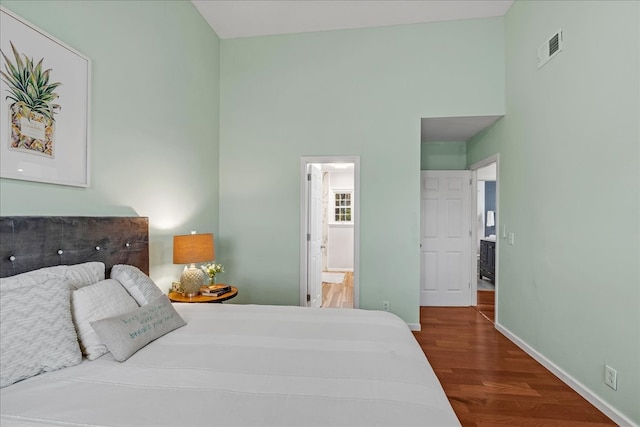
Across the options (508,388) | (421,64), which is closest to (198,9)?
(421,64)

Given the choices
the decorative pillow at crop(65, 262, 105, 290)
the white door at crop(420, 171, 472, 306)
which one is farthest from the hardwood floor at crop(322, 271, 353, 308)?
the decorative pillow at crop(65, 262, 105, 290)

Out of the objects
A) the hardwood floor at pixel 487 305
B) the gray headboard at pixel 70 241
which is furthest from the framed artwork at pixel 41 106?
the hardwood floor at pixel 487 305

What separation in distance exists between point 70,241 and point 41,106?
741 mm

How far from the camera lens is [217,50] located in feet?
12.0

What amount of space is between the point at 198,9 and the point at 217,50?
20.3 inches

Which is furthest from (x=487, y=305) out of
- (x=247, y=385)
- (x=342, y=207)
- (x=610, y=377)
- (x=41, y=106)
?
(x=41, y=106)

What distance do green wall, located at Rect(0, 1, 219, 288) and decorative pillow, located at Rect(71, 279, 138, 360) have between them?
0.55 m

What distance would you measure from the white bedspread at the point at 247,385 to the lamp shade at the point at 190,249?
940mm

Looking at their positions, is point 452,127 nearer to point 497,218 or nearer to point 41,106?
point 497,218

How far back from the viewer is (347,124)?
3537mm

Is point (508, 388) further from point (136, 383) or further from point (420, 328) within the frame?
point (136, 383)

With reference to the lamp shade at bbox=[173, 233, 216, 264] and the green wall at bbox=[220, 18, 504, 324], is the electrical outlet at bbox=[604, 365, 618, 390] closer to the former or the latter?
the green wall at bbox=[220, 18, 504, 324]

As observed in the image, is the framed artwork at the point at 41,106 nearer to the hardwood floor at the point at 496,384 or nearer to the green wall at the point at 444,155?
the hardwood floor at the point at 496,384

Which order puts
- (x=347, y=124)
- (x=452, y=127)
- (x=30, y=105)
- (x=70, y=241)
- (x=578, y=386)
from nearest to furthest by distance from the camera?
(x=30, y=105), (x=70, y=241), (x=578, y=386), (x=347, y=124), (x=452, y=127)
